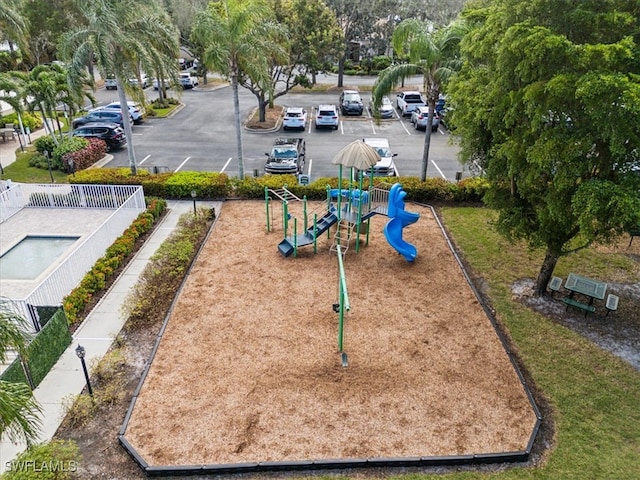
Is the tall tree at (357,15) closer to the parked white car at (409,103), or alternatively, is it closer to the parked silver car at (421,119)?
the parked white car at (409,103)

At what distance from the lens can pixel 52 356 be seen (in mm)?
10648

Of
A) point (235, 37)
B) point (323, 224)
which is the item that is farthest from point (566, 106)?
point (235, 37)

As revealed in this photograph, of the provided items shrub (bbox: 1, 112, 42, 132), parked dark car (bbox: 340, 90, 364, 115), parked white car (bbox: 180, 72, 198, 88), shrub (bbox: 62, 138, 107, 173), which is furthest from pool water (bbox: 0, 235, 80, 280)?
parked white car (bbox: 180, 72, 198, 88)

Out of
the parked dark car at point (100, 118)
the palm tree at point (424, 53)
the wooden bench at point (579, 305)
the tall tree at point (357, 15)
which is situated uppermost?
the tall tree at point (357, 15)

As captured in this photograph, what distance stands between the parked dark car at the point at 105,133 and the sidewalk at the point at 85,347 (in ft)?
39.6

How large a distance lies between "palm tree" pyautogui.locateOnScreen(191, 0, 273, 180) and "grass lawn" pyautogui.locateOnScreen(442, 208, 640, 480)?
11.2m

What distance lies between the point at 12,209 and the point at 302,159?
1257cm

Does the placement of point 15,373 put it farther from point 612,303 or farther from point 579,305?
point 612,303

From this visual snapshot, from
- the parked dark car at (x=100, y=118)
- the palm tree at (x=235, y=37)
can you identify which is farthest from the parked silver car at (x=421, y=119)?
the parked dark car at (x=100, y=118)

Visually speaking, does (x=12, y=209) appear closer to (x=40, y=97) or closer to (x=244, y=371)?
(x=40, y=97)

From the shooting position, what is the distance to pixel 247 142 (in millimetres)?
27641

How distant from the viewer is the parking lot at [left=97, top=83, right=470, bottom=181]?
23938 millimetres

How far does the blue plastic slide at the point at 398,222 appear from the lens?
47.2 ft

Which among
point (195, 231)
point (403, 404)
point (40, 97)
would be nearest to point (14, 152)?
point (40, 97)
